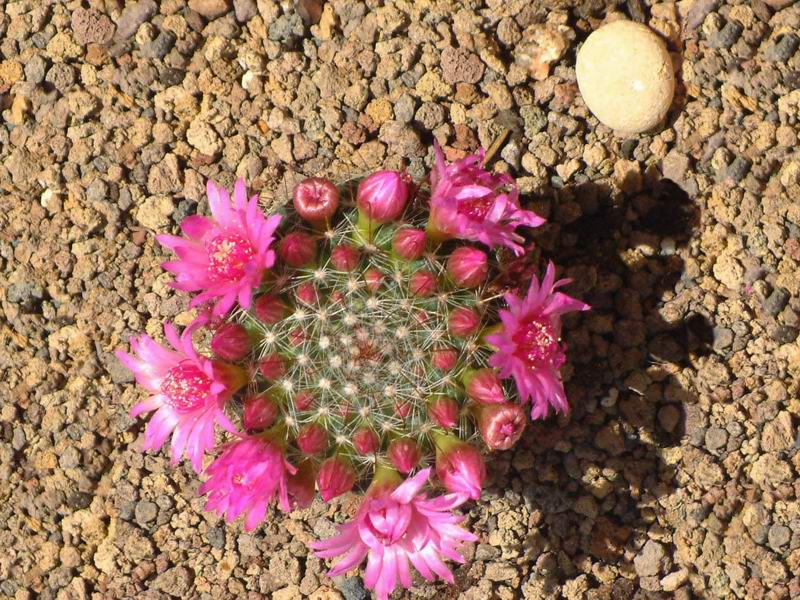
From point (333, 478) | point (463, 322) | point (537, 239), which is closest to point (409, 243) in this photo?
point (463, 322)

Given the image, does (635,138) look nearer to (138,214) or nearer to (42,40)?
(138,214)

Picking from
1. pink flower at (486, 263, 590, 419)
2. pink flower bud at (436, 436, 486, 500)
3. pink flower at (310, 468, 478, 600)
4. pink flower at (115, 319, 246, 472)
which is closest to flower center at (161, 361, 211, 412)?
pink flower at (115, 319, 246, 472)

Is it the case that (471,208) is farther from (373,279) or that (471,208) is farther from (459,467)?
(459,467)

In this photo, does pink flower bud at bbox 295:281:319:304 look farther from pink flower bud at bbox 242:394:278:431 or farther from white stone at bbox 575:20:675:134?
white stone at bbox 575:20:675:134

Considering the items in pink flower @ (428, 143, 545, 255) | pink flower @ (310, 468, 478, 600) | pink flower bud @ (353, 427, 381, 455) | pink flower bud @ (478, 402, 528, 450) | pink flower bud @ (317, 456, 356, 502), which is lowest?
pink flower @ (310, 468, 478, 600)

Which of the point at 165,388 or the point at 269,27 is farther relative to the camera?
the point at 269,27

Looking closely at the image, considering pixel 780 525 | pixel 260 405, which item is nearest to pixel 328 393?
Result: pixel 260 405
